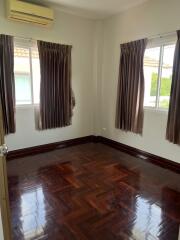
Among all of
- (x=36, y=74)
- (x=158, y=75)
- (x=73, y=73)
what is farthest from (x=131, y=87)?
(x=36, y=74)

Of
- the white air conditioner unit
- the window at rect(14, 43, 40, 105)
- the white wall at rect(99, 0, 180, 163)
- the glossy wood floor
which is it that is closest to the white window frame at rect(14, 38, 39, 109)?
the window at rect(14, 43, 40, 105)

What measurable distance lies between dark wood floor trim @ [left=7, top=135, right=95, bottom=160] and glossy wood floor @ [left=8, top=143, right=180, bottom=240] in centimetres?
19

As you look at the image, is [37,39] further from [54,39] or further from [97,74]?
[97,74]

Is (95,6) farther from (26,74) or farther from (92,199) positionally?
(92,199)

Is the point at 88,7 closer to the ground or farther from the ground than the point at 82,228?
farther from the ground

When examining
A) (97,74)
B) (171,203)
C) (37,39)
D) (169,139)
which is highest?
(37,39)

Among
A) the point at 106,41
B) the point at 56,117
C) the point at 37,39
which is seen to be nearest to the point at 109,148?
the point at 56,117

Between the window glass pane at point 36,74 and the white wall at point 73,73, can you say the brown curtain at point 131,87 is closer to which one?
the white wall at point 73,73

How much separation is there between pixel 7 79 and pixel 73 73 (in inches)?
54.5

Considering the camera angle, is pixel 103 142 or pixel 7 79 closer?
pixel 7 79

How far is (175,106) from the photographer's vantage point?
2.89 meters

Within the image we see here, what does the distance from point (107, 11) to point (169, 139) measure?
2.69m

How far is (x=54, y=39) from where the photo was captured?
12.0 ft

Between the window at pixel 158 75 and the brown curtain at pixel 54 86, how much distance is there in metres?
1.56
